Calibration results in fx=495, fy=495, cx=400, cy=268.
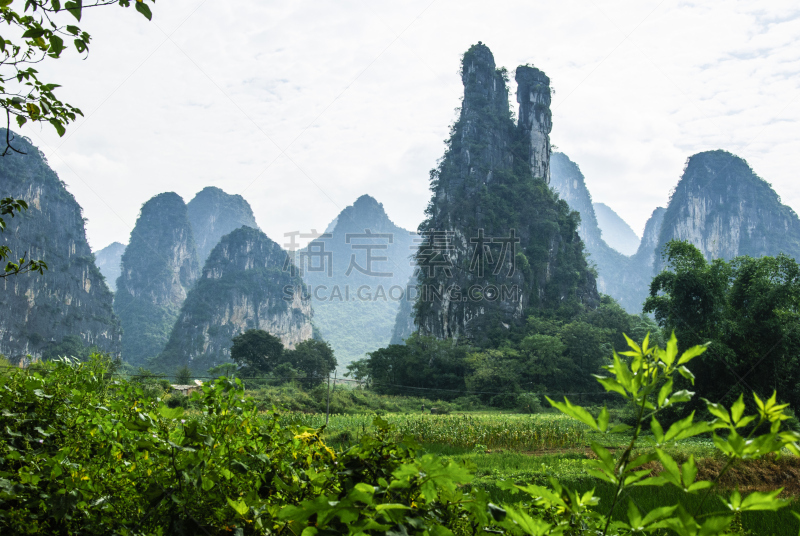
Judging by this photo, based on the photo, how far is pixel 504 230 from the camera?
116 ft

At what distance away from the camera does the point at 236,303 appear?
60.7 metres

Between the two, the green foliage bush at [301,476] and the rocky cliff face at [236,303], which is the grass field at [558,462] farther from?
the rocky cliff face at [236,303]

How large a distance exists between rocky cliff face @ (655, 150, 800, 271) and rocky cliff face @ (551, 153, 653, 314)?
56.1 feet

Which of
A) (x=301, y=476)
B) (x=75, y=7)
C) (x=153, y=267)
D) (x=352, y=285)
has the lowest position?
(x=301, y=476)

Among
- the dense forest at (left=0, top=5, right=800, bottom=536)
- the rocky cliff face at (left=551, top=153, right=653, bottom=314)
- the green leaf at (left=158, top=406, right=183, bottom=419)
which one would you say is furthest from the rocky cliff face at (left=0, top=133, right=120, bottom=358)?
the rocky cliff face at (left=551, top=153, right=653, bottom=314)

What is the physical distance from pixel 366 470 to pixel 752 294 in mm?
16106

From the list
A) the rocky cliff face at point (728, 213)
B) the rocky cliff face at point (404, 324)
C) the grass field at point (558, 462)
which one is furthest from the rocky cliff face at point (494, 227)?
the rocky cliff face at point (728, 213)

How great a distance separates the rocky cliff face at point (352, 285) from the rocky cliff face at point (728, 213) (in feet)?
138

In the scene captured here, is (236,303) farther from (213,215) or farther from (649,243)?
(649,243)

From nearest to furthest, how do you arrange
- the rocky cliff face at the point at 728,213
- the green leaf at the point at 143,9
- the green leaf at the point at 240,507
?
the green leaf at the point at 240,507, the green leaf at the point at 143,9, the rocky cliff face at the point at 728,213

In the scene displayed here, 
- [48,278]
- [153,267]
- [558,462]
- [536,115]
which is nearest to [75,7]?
[558,462]

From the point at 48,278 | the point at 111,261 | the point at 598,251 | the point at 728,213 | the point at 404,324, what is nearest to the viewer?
the point at 48,278

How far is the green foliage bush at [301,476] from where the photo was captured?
75 centimetres

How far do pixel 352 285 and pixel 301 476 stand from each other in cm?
9962
